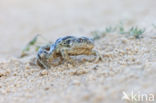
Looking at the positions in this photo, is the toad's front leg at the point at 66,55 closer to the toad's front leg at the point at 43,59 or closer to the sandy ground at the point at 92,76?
the sandy ground at the point at 92,76

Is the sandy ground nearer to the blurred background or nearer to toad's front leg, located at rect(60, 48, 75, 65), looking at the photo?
toad's front leg, located at rect(60, 48, 75, 65)

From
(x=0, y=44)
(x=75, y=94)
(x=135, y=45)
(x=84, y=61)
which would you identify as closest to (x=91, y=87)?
(x=75, y=94)

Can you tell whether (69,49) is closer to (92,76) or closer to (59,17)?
(92,76)

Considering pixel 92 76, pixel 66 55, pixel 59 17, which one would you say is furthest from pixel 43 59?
pixel 59 17

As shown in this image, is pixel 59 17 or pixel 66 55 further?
pixel 59 17

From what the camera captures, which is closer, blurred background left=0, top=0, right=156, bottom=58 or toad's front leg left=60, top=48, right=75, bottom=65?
toad's front leg left=60, top=48, right=75, bottom=65

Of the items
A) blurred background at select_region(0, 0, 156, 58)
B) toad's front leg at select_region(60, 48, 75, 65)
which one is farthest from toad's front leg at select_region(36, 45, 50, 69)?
blurred background at select_region(0, 0, 156, 58)

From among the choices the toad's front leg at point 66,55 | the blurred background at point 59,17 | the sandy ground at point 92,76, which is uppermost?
the blurred background at point 59,17

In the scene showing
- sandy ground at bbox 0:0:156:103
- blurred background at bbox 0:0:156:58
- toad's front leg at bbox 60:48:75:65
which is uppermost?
blurred background at bbox 0:0:156:58

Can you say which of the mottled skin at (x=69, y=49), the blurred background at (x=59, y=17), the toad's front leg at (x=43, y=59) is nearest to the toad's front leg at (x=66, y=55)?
the mottled skin at (x=69, y=49)
